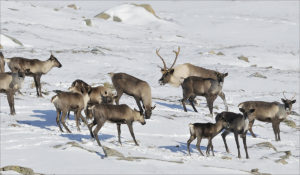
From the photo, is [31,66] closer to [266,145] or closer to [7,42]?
[266,145]

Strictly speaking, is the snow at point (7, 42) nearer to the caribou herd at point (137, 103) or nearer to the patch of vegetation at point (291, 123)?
the caribou herd at point (137, 103)

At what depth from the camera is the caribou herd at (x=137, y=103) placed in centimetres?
1306

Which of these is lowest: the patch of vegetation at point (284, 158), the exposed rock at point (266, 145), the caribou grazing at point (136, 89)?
the exposed rock at point (266, 145)

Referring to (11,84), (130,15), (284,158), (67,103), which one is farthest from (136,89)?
(130,15)

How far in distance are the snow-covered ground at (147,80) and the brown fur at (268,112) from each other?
60 centimetres

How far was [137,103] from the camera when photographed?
1652 centimetres

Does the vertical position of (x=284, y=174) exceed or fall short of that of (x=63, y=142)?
it falls short

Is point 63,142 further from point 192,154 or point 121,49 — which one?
point 121,49

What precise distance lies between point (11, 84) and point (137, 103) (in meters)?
3.78

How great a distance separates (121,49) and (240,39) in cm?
2050

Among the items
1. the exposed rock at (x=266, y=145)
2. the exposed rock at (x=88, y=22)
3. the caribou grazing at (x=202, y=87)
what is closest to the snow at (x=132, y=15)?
the exposed rock at (x=88, y=22)

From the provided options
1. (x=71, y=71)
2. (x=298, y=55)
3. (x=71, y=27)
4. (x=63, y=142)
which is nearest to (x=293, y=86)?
(x=71, y=71)

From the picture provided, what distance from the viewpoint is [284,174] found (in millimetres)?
12734

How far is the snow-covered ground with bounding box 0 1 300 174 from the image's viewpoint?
1168 cm
